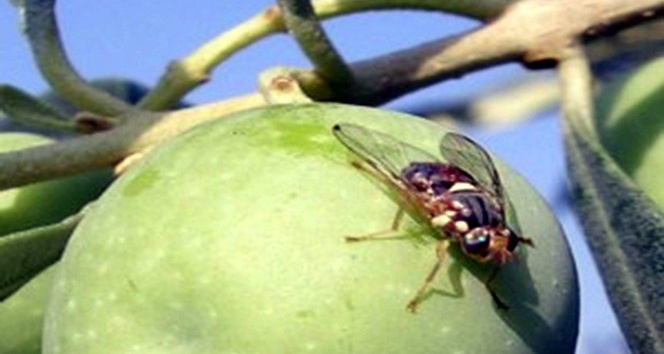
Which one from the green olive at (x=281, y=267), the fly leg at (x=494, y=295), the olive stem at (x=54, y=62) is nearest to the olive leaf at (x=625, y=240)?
the green olive at (x=281, y=267)

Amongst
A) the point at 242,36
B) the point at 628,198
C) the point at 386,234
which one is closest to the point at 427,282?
the point at 386,234

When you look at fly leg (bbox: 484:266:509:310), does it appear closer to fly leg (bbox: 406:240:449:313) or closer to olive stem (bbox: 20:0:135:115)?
fly leg (bbox: 406:240:449:313)

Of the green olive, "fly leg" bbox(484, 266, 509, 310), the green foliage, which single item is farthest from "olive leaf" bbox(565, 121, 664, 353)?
"fly leg" bbox(484, 266, 509, 310)

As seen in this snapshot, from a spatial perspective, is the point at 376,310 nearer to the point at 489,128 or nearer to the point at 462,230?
the point at 462,230

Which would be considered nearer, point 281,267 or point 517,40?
point 281,267

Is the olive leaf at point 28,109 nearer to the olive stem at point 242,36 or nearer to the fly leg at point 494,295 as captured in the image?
the olive stem at point 242,36

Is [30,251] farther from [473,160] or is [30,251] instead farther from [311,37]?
[473,160]
